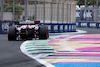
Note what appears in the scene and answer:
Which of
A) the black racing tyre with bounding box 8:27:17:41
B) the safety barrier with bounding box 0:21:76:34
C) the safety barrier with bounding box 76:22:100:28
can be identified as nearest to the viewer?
the black racing tyre with bounding box 8:27:17:41

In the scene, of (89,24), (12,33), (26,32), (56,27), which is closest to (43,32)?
(26,32)

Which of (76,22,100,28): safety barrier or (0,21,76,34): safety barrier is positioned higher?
(0,21,76,34): safety barrier

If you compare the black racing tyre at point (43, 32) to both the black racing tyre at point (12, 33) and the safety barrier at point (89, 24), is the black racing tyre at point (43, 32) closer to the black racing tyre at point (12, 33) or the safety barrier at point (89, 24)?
the black racing tyre at point (12, 33)

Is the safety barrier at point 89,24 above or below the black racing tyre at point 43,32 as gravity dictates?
below

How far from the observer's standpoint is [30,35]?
20062 millimetres

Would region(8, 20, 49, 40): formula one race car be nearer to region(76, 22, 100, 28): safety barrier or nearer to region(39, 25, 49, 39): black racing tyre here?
region(39, 25, 49, 39): black racing tyre

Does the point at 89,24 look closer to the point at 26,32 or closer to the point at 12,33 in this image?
the point at 26,32

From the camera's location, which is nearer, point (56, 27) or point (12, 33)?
point (12, 33)

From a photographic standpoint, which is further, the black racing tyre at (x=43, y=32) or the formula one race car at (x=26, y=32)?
the black racing tyre at (x=43, y=32)

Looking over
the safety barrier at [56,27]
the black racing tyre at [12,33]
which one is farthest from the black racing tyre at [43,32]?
the safety barrier at [56,27]

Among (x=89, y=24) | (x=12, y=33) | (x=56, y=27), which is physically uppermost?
(x=12, y=33)

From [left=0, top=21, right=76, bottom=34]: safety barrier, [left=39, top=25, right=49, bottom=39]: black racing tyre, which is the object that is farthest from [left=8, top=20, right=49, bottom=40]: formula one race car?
[left=0, top=21, right=76, bottom=34]: safety barrier

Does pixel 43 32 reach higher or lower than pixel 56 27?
higher

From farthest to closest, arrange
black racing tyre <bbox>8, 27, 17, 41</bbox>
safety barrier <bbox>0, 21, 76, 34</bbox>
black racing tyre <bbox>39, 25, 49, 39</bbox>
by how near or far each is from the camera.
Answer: safety barrier <bbox>0, 21, 76, 34</bbox>
black racing tyre <bbox>39, 25, 49, 39</bbox>
black racing tyre <bbox>8, 27, 17, 41</bbox>
